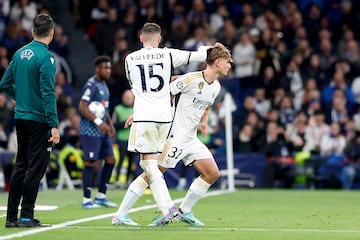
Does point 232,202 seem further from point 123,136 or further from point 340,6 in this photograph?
point 340,6

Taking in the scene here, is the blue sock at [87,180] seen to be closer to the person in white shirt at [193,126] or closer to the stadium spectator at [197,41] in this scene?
the person in white shirt at [193,126]

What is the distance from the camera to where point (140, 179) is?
12.3m

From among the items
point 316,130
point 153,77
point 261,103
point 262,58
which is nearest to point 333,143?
point 316,130

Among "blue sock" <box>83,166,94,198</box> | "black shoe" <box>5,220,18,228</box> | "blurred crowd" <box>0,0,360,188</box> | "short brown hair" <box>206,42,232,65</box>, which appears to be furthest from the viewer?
"blurred crowd" <box>0,0,360,188</box>

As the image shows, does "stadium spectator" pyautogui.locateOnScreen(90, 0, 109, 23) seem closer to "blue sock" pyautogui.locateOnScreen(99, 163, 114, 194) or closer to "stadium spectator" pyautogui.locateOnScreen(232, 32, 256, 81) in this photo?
"stadium spectator" pyautogui.locateOnScreen(232, 32, 256, 81)

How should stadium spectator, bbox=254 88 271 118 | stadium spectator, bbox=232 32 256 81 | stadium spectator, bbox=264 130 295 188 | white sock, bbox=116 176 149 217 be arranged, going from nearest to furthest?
1. white sock, bbox=116 176 149 217
2. stadium spectator, bbox=264 130 295 188
3. stadium spectator, bbox=254 88 271 118
4. stadium spectator, bbox=232 32 256 81

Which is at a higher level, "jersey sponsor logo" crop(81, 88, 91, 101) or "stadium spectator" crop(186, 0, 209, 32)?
"stadium spectator" crop(186, 0, 209, 32)

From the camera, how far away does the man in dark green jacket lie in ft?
38.0

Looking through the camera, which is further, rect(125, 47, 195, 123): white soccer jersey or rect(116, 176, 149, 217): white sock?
rect(116, 176, 149, 217): white sock

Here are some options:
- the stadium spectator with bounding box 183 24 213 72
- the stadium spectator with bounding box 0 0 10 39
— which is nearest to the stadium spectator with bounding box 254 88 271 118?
the stadium spectator with bounding box 183 24 213 72

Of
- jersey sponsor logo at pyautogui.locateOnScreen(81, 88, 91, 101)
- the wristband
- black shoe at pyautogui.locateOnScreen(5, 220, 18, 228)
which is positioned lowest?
black shoe at pyautogui.locateOnScreen(5, 220, 18, 228)

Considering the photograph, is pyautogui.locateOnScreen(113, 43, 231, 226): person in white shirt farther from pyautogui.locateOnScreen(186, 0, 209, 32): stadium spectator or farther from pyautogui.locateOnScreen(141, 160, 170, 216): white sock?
pyautogui.locateOnScreen(186, 0, 209, 32): stadium spectator

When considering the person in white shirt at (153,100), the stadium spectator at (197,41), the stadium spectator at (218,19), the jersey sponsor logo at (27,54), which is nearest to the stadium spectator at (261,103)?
the stadium spectator at (197,41)

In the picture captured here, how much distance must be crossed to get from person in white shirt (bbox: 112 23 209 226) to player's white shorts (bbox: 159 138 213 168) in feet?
1.76
